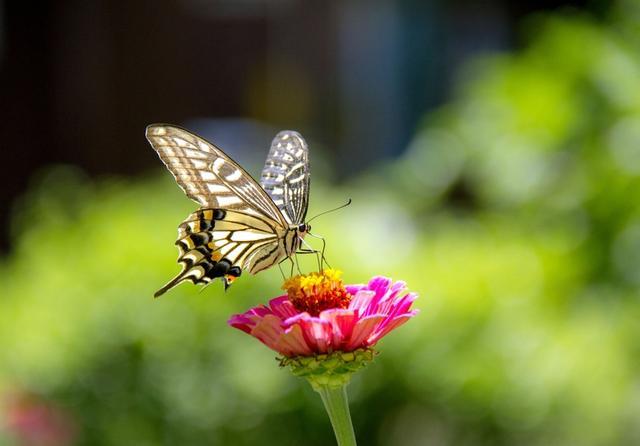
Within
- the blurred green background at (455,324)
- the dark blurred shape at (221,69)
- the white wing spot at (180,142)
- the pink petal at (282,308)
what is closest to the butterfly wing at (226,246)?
the white wing spot at (180,142)

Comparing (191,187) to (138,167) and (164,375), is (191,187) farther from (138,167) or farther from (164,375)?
(138,167)

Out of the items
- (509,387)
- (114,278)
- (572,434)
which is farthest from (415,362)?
(114,278)

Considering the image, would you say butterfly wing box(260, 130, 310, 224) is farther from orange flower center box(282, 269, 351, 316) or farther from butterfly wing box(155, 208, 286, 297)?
orange flower center box(282, 269, 351, 316)

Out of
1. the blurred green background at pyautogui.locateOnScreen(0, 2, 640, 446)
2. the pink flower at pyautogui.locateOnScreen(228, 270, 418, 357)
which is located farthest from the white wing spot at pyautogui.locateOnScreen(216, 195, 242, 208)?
the blurred green background at pyautogui.locateOnScreen(0, 2, 640, 446)

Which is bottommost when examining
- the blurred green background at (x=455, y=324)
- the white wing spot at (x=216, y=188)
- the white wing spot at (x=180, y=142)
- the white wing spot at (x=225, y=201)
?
the blurred green background at (x=455, y=324)

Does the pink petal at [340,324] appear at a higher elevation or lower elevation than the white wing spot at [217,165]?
lower

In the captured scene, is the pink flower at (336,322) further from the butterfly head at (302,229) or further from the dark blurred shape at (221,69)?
the dark blurred shape at (221,69)
